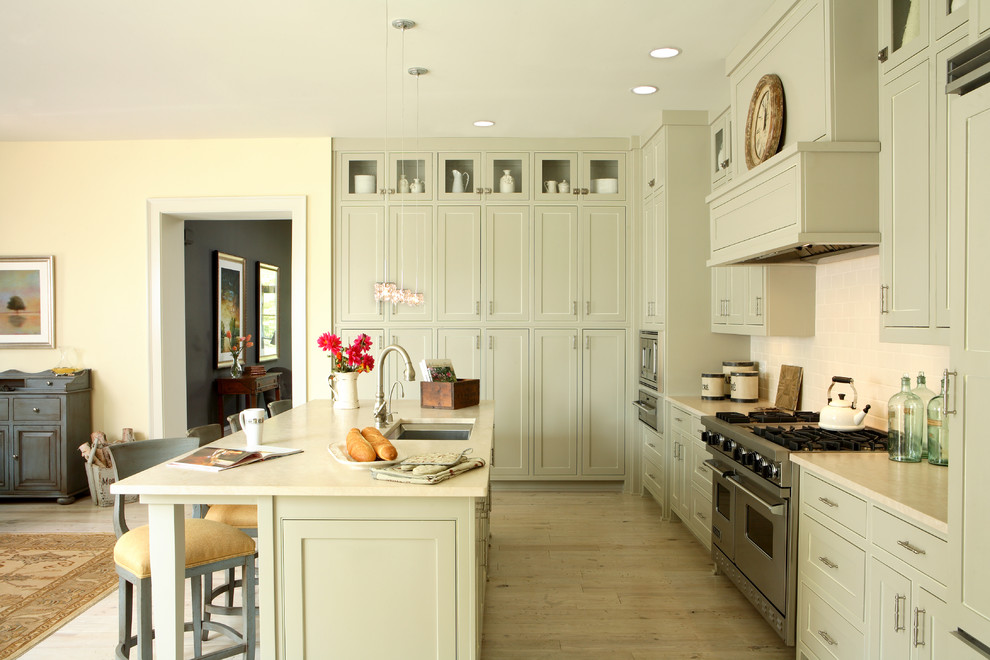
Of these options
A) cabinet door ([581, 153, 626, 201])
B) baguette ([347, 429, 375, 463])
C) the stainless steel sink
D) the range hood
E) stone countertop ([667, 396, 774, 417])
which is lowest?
→ the stainless steel sink

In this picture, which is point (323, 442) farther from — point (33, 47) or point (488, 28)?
point (33, 47)

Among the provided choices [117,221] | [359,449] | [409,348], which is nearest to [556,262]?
[409,348]

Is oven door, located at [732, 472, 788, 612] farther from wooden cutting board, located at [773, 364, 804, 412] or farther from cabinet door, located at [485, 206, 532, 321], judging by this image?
cabinet door, located at [485, 206, 532, 321]

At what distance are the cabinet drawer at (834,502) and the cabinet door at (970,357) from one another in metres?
0.54

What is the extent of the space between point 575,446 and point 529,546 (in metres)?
1.46

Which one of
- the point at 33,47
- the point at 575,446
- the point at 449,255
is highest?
the point at 33,47

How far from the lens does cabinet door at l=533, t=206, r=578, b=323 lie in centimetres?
552

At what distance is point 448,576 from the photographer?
2129mm

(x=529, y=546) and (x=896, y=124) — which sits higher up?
(x=896, y=124)

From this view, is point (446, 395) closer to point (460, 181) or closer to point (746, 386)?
point (746, 386)

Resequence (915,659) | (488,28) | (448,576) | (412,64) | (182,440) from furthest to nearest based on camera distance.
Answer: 1. (412,64)
2. (488,28)
3. (182,440)
4. (448,576)
5. (915,659)

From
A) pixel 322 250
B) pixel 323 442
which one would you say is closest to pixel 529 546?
pixel 323 442

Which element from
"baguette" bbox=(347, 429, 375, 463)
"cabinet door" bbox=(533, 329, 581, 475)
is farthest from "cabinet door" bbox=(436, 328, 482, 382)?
"baguette" bbox=(347, 429, 375, 463)

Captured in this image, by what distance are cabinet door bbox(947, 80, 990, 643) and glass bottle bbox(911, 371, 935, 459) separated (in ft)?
3.22
